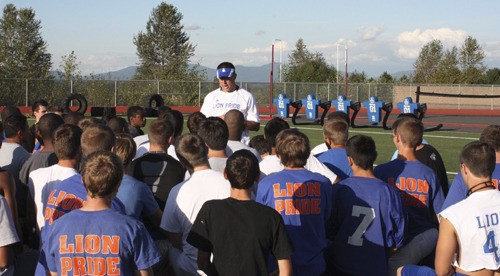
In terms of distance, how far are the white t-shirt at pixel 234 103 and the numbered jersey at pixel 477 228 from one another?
16.0 feet

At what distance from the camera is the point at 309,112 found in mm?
29984

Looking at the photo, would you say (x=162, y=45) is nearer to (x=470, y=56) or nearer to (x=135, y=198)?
(x=470, y=56)

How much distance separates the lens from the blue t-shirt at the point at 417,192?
238 inches

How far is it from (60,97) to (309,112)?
16640 mm

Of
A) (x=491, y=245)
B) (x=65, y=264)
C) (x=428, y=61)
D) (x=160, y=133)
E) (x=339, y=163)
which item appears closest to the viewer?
(x=65, y=264)

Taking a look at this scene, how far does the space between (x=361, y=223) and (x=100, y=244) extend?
228 centimetres

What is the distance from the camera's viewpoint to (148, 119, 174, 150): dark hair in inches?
262

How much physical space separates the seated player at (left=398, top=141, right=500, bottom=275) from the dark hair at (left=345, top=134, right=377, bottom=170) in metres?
0.85

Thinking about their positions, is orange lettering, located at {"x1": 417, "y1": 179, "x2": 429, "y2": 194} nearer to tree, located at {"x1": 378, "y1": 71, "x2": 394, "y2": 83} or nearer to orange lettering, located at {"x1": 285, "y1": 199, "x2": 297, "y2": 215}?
orange lettering, located at {"x1": 285, "y1": 199, "x2": 297, "y2": 215}

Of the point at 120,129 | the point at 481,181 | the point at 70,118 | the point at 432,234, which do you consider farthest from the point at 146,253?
the point at 70,118

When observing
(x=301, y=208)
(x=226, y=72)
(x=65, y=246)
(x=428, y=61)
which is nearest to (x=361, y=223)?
(x=301, y=208)

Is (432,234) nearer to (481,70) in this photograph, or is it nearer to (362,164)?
(362,164)

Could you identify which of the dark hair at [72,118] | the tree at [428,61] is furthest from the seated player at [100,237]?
the tree at [428,61]

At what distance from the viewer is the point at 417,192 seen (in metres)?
6.03
